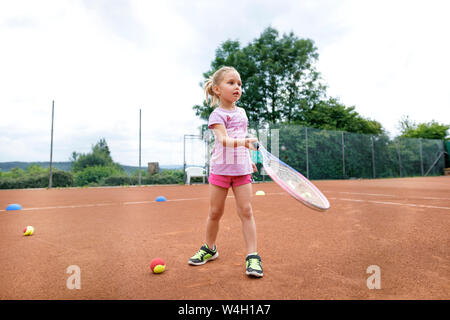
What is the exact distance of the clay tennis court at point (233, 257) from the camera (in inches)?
72.3

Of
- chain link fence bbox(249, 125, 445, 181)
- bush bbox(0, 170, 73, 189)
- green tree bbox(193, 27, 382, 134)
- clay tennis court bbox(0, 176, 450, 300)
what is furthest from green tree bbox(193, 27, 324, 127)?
clay tennis court bbox(0, 176, 450, 300)

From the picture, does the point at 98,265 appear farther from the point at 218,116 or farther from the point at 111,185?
the point at 111,185

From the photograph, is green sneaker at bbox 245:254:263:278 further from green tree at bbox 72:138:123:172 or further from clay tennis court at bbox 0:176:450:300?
green tree at bbox 72:138:123:172

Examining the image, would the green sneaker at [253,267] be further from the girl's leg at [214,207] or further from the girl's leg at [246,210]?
the girl's leg at [214,207]

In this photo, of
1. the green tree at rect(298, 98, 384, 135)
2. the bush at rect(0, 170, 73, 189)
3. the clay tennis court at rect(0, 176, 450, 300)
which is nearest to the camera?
the clay tennis court at rect(0, 176, 450, 300)

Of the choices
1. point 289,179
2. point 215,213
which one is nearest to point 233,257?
point 215,213

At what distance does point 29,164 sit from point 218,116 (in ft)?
43.7

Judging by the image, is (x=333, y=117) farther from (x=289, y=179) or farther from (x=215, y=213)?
(x=215, y=213)

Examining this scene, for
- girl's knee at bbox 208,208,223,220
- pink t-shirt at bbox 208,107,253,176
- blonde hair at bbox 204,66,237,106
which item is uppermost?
blonde hair at bbox 204,66,237,106

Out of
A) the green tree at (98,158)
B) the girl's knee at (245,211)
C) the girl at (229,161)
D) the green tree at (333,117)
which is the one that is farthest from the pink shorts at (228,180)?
the green tree at (333,117)

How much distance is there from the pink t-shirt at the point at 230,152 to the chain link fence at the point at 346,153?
10.7 metres

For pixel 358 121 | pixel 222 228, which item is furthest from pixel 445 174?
pixel 222 228

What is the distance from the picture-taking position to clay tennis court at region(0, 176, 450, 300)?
72.3 inches

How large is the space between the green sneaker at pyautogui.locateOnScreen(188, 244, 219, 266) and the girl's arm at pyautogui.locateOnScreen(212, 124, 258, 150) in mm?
891
